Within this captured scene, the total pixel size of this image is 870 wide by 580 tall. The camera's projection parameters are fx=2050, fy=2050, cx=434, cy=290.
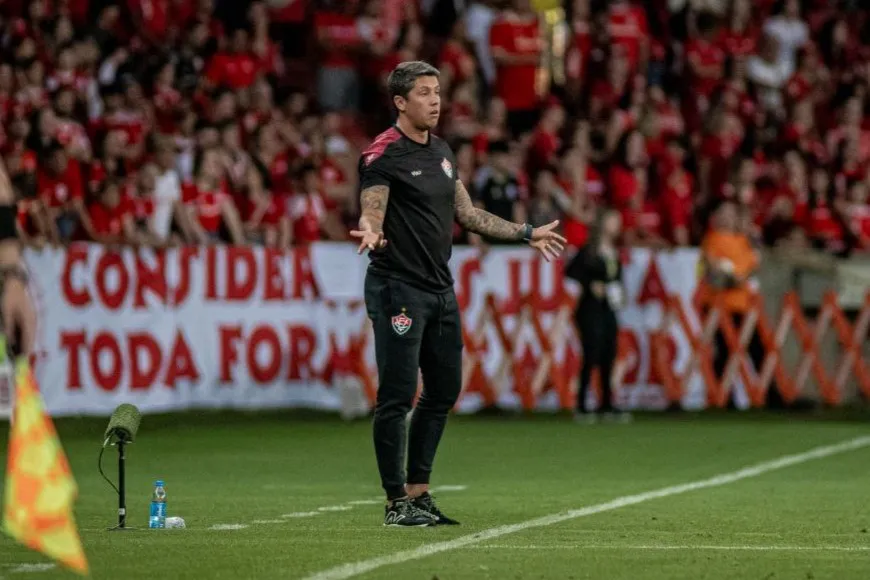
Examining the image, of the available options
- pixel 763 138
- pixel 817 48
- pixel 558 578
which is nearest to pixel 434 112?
pixel 558 578

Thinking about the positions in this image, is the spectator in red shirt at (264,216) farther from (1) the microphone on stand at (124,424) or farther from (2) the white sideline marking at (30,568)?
(2) the white sideline marking at (30,568)

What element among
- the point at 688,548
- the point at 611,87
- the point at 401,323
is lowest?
the point at 688,548

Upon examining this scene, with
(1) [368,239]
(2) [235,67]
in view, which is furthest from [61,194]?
(1) [368,239]

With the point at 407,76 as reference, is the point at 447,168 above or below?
below

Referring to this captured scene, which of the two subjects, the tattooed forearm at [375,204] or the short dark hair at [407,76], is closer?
the tattooed forearm at [375,204]

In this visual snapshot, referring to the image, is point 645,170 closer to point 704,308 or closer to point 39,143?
point 704,308

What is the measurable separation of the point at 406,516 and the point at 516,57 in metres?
16.8

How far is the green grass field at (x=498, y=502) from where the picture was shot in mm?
8711

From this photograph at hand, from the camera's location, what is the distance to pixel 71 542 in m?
7.58

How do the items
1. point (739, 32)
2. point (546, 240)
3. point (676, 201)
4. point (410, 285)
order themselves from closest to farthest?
point (410, 285), point (546, 240), point (676, 201), point (739, 32)

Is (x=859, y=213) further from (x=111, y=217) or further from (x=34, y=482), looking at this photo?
(x=34, y=482)

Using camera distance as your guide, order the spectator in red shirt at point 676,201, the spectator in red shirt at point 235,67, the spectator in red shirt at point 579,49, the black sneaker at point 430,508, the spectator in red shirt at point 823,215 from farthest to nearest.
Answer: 1. the spectator in red shirt at point 579,49
2. the spectator in red shirt at point 823,215
3. the spectator in red shirt at point 676,201
4. the spectator in red shirt at point 235,67
5. the black sneaker at point 430,508

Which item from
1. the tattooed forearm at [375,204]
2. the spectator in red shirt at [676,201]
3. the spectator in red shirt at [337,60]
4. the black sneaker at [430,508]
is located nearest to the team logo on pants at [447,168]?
the tattooed forearm at [375,204]

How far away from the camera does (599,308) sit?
69.1 ft
